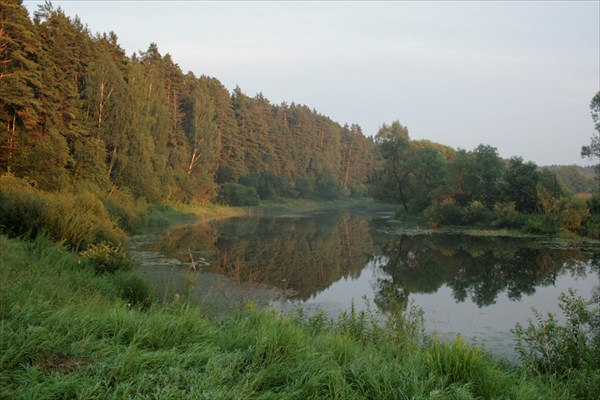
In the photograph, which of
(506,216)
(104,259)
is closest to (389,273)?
(104,259)

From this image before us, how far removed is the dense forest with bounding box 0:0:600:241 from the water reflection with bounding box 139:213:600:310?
5564mm

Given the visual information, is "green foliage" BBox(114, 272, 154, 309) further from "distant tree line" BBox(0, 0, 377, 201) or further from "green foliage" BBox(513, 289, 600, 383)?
"distant tree line" BBox(0, 0, 377, 201)

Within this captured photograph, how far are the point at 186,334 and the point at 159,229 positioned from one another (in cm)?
2545

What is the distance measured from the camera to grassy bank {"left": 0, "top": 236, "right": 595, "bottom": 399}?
3.69m

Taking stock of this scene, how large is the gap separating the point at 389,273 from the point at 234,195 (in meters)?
41.0

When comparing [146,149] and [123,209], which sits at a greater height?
[146,149]

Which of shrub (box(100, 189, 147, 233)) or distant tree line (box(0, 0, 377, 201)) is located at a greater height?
distant tree line (box(0, 0, 377, 201))

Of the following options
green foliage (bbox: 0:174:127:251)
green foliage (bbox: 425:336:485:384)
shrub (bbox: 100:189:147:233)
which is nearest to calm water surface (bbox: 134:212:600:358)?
shrub (bbox: 100:189:147:233)

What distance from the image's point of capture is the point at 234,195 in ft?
184

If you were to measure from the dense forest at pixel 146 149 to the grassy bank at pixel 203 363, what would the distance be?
10.5 meters

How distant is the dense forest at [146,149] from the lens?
23.4 metres

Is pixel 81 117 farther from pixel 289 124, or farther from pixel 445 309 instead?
pixel 289 124

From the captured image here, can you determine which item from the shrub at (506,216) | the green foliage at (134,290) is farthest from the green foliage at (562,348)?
the shrub at (506,216)

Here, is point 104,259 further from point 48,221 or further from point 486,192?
point 486,192
